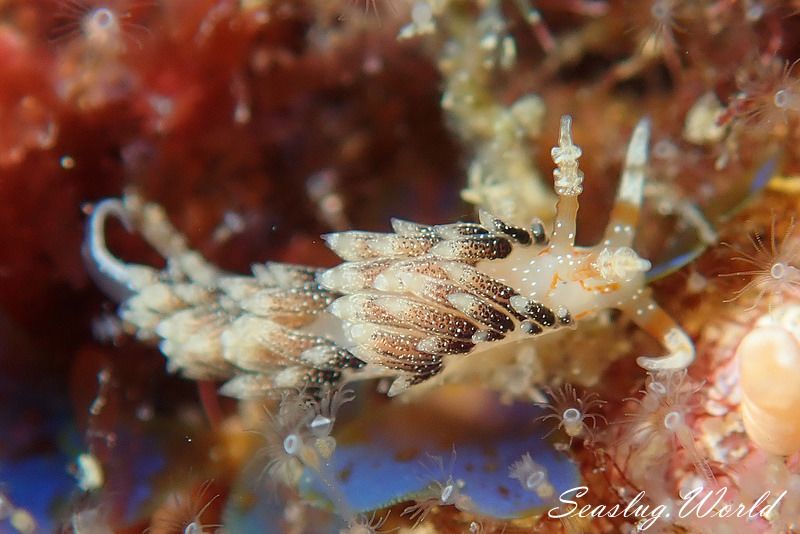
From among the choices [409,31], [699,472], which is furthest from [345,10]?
[699,472]

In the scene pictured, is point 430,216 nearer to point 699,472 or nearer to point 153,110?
point 153,110

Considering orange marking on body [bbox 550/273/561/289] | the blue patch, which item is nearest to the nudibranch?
orange marking on body [bbox 550/273/561/289]

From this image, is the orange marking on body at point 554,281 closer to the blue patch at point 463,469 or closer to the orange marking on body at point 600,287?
the orange marking on body at point 600,287

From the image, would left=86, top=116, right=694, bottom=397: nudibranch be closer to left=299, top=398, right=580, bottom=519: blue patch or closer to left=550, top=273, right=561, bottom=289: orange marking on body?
left=550, top=273, right=561, bottom=289: orange marking on body

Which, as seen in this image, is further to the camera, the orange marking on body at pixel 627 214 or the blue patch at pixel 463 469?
the orange marking on body at pixel 627 214

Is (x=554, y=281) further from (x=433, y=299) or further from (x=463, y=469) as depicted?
(x=463, y=469)

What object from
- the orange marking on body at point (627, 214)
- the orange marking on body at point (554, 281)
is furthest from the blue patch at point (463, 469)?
the orange marking on body at point (627, 214)

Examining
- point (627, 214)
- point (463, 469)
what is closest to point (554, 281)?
point (627, 214)

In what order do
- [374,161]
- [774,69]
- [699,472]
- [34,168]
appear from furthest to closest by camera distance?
[374,161] → [34,168] → [774,69] → [699,472]
